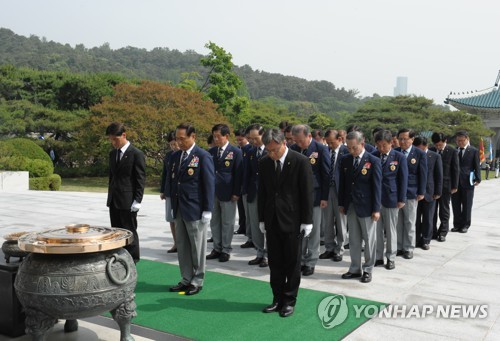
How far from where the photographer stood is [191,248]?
482 centimetres

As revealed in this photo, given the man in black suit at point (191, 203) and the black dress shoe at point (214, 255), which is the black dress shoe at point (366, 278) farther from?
the black dress shoe at point (214, 255)

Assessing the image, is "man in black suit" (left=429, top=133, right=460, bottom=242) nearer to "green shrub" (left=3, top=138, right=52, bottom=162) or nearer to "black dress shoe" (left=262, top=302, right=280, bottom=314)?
"black dress shoe" (left=262, top=302, right=280, bottom=314)

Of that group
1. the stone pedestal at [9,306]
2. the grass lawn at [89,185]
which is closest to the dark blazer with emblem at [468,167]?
the stone pedestal at [9,306]

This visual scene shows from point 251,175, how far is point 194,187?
5.59 ft

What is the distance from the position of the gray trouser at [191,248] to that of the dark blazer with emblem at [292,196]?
31.5 inches

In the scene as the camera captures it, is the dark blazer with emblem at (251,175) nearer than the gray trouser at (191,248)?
No

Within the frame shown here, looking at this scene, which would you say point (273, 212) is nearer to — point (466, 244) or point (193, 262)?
point (193, 262)

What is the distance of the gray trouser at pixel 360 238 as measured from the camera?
209 inches

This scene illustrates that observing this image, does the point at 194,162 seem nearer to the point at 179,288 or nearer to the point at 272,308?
the point at 179,288

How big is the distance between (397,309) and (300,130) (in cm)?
199

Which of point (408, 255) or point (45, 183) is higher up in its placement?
point (408, 255)

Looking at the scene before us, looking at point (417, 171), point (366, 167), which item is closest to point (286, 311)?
point (366, 167)

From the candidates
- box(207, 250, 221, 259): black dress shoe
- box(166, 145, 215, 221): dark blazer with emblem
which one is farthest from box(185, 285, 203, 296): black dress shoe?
box(207, 250, 221, 259): black dress shoe

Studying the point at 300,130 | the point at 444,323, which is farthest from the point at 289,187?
the point at 444,323
